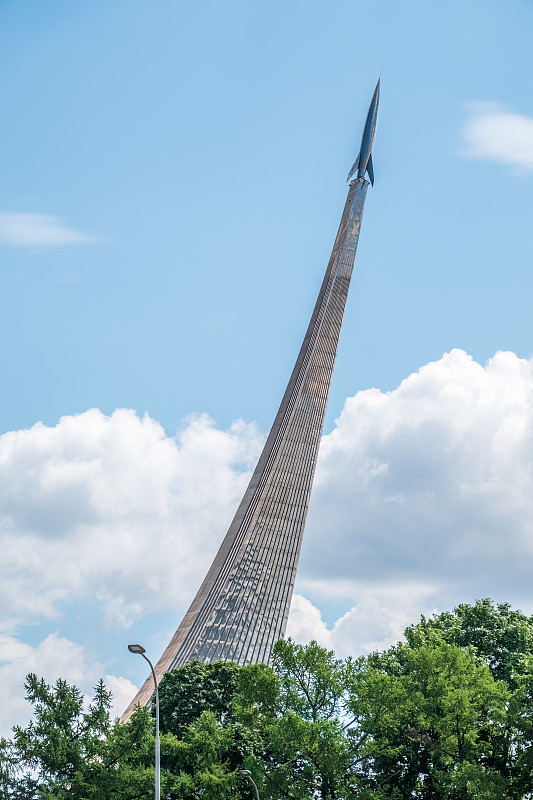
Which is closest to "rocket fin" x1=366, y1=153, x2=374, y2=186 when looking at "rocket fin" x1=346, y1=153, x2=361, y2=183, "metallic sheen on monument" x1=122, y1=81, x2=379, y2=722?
"rocket fin" x1=346, y1=153, x2=361, y2=183

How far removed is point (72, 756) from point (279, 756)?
6116 mm

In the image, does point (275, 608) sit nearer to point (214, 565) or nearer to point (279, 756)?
point (214, 565)

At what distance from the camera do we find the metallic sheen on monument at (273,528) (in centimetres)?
3903

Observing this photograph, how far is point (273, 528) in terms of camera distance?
43.9 m

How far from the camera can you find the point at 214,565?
4794cm

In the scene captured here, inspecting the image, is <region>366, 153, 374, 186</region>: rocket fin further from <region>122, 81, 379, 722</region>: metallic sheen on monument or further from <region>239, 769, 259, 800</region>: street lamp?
<region>239, 769, 259, 800</region>: street lamp

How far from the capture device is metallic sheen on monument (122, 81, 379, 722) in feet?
128

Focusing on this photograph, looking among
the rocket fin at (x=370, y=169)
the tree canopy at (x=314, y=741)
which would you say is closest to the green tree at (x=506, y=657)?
the tree canopy at (x=314, y=741)

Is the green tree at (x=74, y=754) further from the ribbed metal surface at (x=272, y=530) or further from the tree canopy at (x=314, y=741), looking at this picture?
the ribbed metal surface at (x=272, y=530)

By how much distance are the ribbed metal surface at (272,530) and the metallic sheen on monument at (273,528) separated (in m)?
0.04

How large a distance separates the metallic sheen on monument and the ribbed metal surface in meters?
0.04

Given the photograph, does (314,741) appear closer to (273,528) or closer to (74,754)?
(74,754)

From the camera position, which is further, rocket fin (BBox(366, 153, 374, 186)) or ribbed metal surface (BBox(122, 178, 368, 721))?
rocket fin (BBox(366, 153, 374, 186))

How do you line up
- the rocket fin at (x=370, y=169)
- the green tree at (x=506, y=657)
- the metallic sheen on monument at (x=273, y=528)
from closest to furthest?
the green tree at (x=506, y=657), the metallic sheen on monument at (x=273, y=528), the rocket fin at (x=370, y=169)
